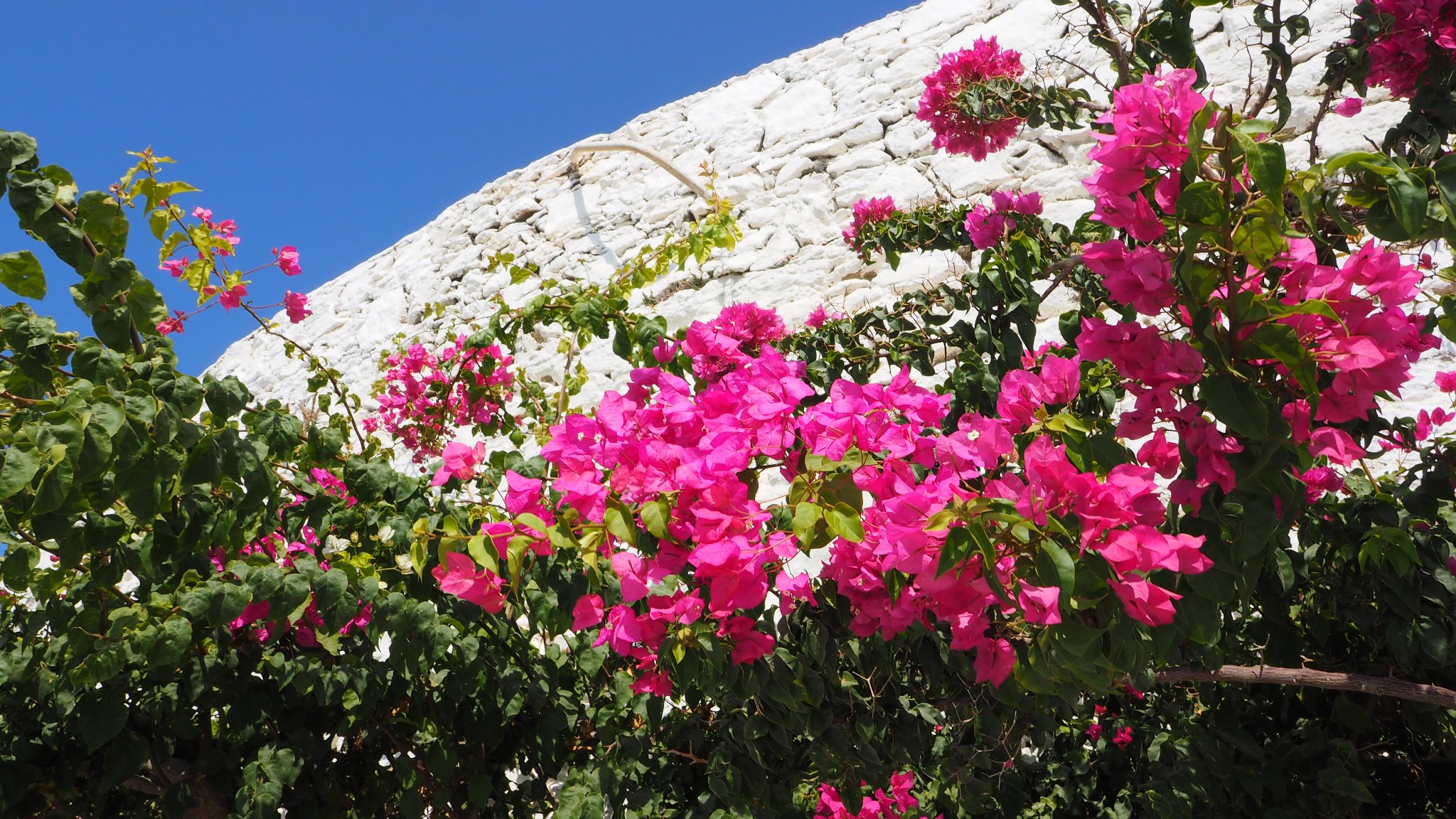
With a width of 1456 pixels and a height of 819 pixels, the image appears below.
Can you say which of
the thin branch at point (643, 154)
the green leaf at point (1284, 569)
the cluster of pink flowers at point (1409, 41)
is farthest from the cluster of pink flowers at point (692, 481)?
the thin branch at point (643, 154)

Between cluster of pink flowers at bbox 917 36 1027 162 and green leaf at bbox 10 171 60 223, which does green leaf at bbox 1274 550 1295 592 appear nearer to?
cluster of pink flowers at bbox 917 36 1027 162

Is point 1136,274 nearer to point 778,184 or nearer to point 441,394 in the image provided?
point 441,394

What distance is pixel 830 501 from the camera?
84cm

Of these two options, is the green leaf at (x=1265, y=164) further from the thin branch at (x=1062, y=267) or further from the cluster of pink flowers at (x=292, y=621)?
the cluster of pink flowers at (x=292, y=621)

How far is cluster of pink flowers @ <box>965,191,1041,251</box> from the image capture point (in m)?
1.72

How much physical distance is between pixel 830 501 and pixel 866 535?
0.40 ft

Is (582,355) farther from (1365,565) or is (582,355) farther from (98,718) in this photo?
(1365,565)

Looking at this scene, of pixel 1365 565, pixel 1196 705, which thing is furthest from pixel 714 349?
pixel 1196 705

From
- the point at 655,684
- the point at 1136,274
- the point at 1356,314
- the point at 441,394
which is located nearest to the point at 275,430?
the point at 655,684

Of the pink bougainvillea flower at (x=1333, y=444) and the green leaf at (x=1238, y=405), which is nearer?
the green leaf at (x=1238, y=405)

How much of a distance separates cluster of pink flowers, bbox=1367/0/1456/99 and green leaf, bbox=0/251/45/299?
211cm

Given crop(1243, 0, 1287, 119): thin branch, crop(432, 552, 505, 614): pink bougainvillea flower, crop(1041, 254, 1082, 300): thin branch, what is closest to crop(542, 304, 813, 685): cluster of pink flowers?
crop(432, 552, 505, 614): pink bougainvillea flower

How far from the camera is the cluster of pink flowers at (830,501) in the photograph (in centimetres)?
73

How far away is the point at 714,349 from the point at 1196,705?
4.85ft
